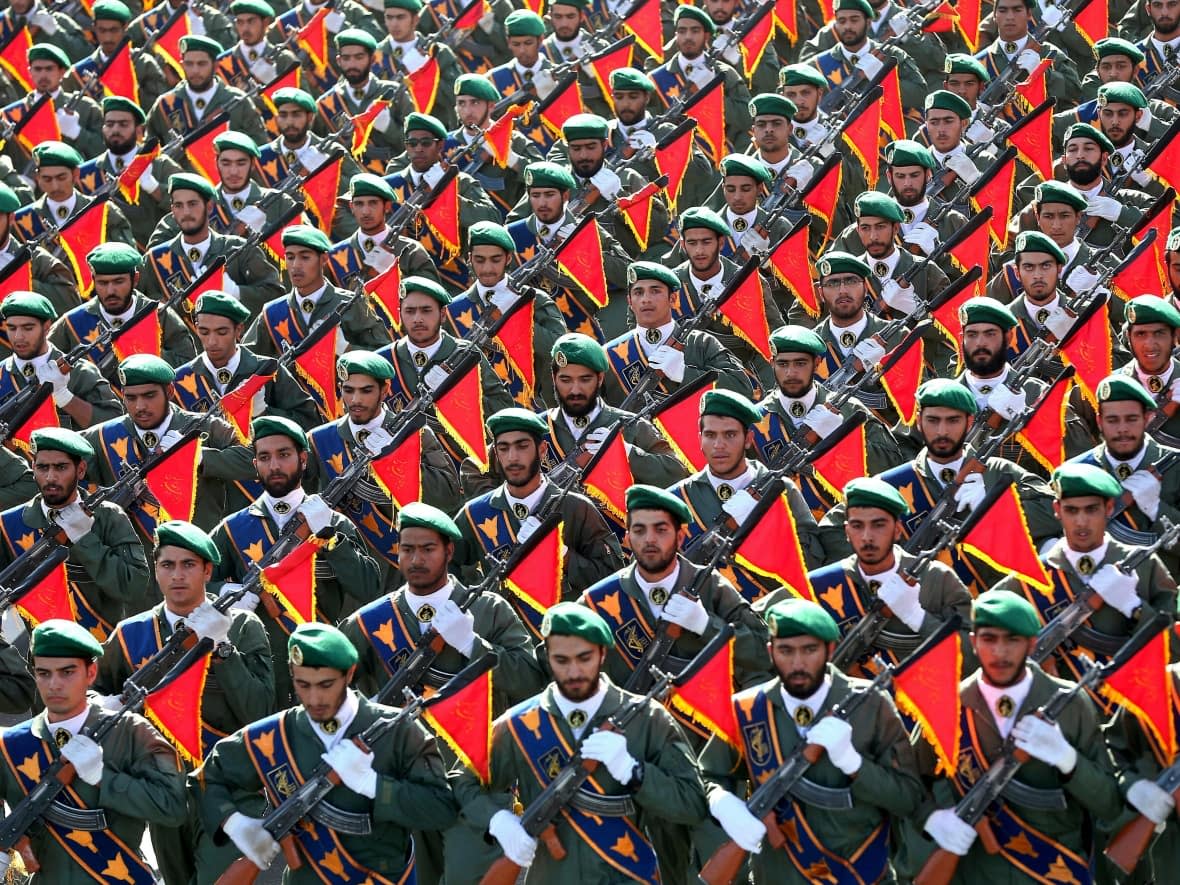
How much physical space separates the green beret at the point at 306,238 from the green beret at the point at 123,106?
3.93m

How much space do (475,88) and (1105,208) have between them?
5.79 m

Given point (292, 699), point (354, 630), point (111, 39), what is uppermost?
point (111, 39)

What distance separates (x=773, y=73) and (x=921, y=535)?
32.0 ft

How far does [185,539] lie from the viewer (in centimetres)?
1337

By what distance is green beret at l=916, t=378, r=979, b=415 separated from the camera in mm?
14680

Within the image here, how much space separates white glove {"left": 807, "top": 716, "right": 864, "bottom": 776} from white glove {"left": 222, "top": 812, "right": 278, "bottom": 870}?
2.71 metres

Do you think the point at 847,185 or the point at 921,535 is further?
the point at 847,185

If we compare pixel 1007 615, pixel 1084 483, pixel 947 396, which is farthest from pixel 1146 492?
pixel 1007 615

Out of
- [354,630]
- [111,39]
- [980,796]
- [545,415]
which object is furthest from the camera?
[111,39]

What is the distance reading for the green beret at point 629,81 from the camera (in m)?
21.3

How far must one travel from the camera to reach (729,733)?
474 inches

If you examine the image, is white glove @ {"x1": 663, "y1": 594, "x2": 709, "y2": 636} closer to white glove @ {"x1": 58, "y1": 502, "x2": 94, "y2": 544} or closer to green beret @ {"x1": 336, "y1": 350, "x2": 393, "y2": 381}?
green beret @ {"x1": 336, "y1": 350, "x2": 393, "y2": 381}

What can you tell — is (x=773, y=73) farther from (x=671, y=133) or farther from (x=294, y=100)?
(x=294, y=100)

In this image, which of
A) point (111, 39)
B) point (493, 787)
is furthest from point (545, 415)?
point (111, 39)
